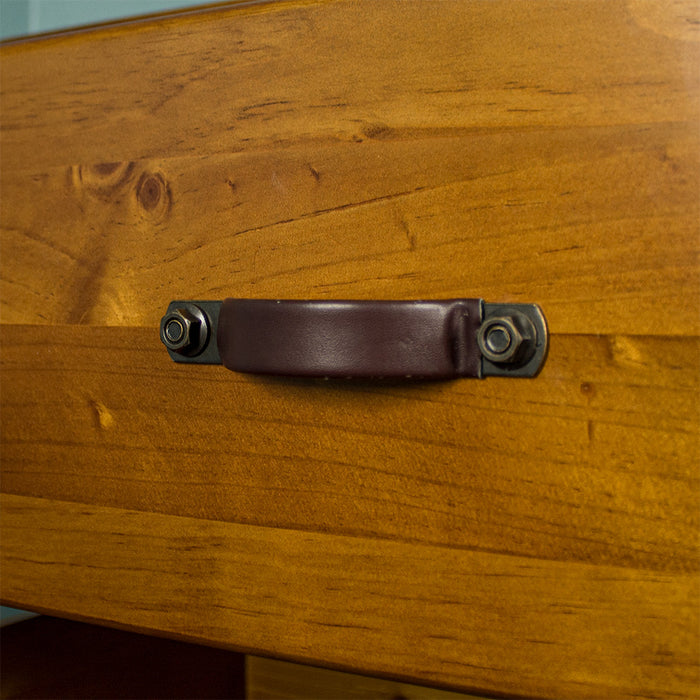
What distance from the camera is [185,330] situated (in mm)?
302

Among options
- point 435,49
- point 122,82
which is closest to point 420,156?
point 435,49

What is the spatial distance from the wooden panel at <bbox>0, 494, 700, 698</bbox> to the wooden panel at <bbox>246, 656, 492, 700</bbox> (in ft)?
1.21

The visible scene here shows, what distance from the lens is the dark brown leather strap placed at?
26 centimetres

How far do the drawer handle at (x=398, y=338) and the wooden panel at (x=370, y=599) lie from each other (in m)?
0.07

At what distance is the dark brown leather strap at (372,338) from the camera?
26 cm

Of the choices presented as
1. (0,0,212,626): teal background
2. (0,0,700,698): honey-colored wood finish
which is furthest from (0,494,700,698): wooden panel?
(0,0,212,626): teal background

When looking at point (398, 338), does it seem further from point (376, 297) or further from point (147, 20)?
point (147, 20)

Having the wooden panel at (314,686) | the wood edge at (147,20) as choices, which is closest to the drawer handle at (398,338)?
the wood edge at (147,20)

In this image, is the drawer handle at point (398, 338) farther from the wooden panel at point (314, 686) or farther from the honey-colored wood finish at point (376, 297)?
the wooden panel at point (314, 686)

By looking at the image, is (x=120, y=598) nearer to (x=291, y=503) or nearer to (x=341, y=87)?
(x=291, y=503)

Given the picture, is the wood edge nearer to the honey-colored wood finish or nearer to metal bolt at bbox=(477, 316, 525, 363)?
the honey-colored wood finish

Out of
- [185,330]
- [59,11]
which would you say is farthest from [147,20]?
[59,11]

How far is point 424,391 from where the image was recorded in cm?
28

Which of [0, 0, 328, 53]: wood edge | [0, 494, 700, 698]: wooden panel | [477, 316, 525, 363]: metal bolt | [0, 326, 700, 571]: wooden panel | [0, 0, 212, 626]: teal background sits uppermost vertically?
[0, 0, 212, 626]: teal background
